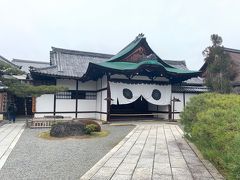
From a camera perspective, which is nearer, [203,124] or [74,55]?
[203,124]

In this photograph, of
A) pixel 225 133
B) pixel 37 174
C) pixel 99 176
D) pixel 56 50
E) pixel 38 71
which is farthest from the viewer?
pixel 56 50

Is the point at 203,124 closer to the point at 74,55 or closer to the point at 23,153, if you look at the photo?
the point at 23,153

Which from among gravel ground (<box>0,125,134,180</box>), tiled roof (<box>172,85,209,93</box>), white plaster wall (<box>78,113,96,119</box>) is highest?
tiled roof (<box>172,85,209,93</box>)

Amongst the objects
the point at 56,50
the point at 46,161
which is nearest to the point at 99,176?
the point at 46,161

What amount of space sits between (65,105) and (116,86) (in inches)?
184

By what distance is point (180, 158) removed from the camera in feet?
23.1

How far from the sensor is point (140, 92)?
20078 mm

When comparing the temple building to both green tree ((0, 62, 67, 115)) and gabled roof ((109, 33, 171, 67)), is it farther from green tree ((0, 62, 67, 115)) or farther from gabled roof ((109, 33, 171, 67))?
green tree ((0, 62, 67, 115))

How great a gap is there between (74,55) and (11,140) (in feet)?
50.0

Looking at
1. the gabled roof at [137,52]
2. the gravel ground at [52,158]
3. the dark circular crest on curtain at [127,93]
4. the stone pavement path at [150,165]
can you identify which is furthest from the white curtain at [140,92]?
the stone pavement path at [150,165]

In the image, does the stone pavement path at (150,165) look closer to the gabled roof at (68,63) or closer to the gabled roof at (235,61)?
the gabled roof at (68,63)

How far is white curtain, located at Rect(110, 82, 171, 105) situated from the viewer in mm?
19183

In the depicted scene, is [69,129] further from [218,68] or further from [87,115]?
[218,68]

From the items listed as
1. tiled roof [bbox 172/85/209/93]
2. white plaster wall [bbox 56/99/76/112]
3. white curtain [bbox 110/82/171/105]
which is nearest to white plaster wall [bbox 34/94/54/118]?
white plaster wall [bbox 56/99/76/112]
